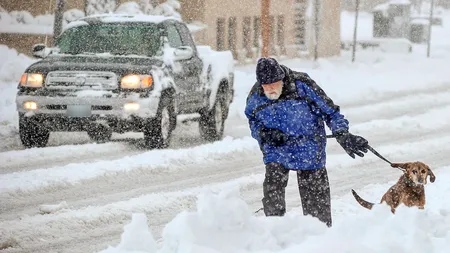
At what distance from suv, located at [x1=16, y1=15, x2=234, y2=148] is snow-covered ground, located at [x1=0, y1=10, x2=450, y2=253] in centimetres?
38

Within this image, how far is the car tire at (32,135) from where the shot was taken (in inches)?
545

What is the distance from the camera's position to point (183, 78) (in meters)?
14.8

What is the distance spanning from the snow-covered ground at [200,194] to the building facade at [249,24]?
7.59 metres

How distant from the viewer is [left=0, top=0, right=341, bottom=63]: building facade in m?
28.9

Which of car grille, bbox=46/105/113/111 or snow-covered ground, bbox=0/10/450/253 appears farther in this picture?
car grille, bbox=46/105/113/111

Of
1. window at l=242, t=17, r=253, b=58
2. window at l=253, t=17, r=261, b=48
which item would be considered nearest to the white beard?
window at l=242, t=17, r=253, b=58

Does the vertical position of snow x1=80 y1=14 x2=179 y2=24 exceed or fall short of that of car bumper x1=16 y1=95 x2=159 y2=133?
it exceeds it

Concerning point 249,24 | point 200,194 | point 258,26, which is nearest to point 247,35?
point 249,24

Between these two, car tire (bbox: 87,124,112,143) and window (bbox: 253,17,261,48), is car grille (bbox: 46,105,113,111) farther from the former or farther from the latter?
window (bbox: 253,17,261,48)

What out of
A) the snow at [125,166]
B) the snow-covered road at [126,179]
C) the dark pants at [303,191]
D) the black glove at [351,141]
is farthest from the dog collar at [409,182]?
the snow at [125,166]

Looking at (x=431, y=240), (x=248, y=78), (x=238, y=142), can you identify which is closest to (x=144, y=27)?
(x=238, y=142)

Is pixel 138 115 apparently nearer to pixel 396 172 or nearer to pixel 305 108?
pixel 396 172

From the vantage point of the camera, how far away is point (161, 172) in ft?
39.9

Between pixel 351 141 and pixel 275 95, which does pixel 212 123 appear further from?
pixel 275 95
